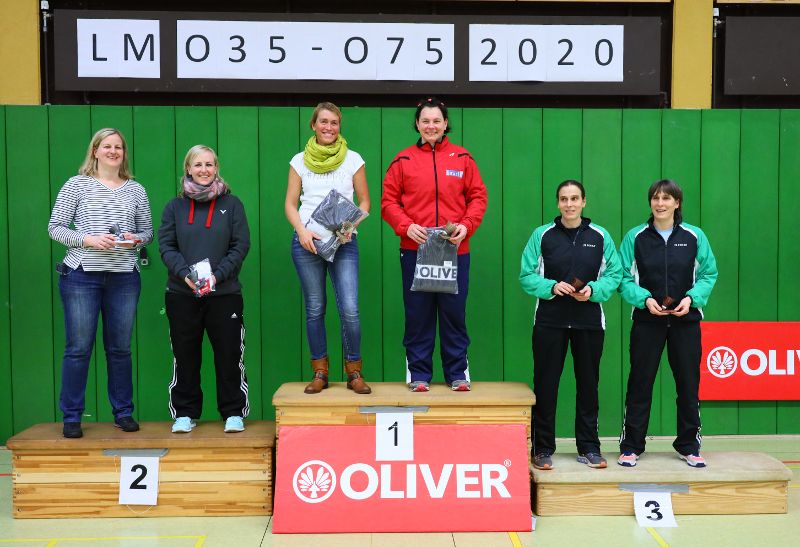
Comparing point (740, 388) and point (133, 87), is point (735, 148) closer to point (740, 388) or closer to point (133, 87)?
point (740, 388)

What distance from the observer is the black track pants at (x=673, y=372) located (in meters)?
3.63

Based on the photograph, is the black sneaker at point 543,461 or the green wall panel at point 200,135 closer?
the black sneaker at point 543,461

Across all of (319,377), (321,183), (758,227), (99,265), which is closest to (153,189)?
(99,265)

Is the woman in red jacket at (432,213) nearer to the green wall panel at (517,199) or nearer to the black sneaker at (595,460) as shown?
the black sneaker at (595,460)

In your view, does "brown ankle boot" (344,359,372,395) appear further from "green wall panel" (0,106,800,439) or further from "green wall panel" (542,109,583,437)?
"green wall panel" (542,109,583,437)

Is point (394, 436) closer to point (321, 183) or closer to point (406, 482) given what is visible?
point (406, 482)

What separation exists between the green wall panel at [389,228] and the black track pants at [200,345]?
108 centimetres

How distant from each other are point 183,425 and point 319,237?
1.11 m

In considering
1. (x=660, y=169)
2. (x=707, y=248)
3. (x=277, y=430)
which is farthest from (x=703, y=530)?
(x=660, y=169)

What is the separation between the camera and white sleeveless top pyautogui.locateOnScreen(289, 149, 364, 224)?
147 inches

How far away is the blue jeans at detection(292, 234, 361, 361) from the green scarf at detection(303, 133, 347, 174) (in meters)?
0.37

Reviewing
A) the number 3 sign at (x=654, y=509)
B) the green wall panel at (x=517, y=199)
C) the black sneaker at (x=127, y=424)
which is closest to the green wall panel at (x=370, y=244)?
the green wall panel at (x=517, y=199)

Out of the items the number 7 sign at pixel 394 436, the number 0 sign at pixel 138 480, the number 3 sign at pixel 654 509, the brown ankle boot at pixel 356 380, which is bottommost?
the number 3 sign at pixel 654 509

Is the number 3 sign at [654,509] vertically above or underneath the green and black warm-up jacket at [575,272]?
underneath
